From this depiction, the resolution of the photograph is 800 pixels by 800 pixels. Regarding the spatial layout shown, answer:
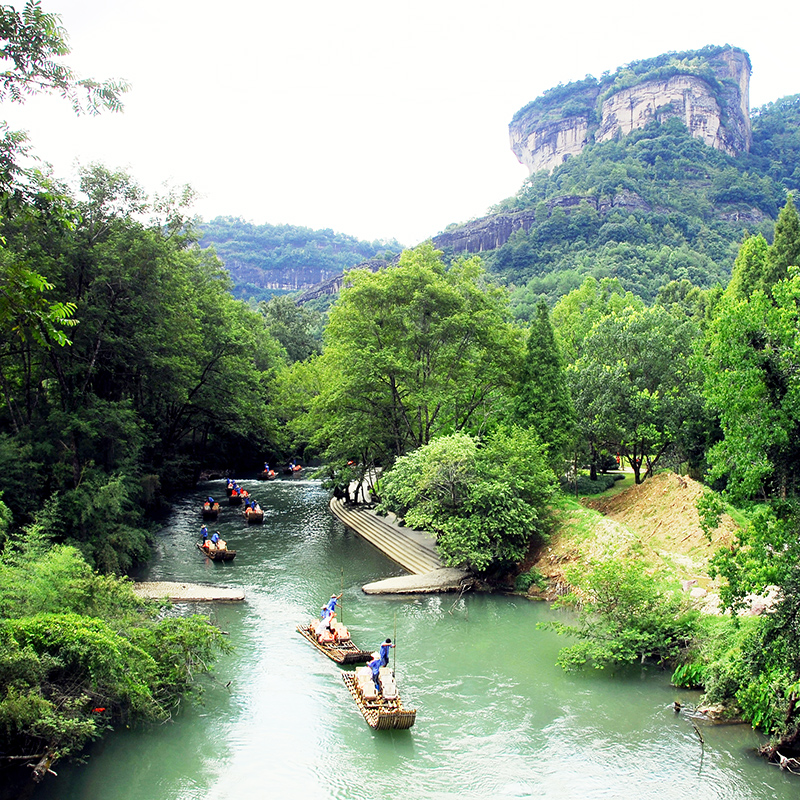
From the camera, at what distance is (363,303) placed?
104 feet

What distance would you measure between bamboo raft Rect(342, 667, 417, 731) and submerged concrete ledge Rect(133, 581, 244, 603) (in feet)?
26.1

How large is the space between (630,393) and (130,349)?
817 inches

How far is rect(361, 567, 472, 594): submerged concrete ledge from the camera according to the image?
2359cm

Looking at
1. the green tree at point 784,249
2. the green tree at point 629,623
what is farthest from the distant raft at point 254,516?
the green tree at point 784,249

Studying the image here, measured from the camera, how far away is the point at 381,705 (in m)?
14.2

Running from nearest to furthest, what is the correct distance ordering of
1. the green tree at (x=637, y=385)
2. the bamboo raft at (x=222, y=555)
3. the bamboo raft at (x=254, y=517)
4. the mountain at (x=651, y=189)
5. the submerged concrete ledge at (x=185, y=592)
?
1. the submerged concrete ledge at (x=185, y=592)
2. the bamboo raft at (x=222, y=555)
3. the green tree at (x=637, y=385)
4. the bamboo raft at (x=254, y=517)
5. the mountain at (x=651, y=189)

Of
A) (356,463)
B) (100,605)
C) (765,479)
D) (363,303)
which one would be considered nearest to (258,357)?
(356,463)

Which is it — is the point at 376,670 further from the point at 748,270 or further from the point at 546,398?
the point at 748,270

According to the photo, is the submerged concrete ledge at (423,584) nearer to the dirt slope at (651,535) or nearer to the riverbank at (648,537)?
the riverbank at (648,537)

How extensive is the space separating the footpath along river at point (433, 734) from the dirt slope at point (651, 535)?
2916 millimetres

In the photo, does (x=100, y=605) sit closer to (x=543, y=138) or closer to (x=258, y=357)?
(x=258, y=357)

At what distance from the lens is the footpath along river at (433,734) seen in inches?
488

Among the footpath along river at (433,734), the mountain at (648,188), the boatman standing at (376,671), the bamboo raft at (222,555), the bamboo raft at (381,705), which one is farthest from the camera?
the mountain at (648,188)

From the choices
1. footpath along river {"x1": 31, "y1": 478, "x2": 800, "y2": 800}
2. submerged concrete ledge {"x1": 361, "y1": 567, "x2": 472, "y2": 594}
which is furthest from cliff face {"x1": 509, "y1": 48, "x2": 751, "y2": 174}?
footpath along river {"x1": 31, "y1": 478, "x2": 800, "y2": 800}
